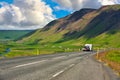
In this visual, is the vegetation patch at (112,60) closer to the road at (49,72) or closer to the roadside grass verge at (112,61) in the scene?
the roadside grass verge at (112,61)

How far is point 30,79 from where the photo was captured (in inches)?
606

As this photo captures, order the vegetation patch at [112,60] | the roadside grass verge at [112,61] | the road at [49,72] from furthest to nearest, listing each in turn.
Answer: the vegetation patch at [112,60] < the roadside grass verge at [112,61] < the road at [49,72]

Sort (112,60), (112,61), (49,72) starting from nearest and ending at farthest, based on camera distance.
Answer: (49,72)
(112,61)
(112,60)

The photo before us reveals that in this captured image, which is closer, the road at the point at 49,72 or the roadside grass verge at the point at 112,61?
the road at the point at 49,72

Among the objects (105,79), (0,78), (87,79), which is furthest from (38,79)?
(105,79)

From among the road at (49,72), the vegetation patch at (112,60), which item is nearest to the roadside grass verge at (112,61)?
the vegetation patch at (112,60)

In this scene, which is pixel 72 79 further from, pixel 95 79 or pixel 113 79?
pixel 113 79

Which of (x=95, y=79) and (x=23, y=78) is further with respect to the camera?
(x=95, y=79)

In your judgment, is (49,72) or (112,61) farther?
(112,61)

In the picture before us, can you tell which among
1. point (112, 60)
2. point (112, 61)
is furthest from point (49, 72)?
point (112, 60)

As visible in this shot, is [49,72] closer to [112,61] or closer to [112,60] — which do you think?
[112,61]

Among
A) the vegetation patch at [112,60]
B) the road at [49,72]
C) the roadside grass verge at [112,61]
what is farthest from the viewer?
the vegetation patch at [112,60]

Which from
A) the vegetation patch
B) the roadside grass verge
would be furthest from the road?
the vegetation patch

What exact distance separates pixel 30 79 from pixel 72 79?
2712 mm
